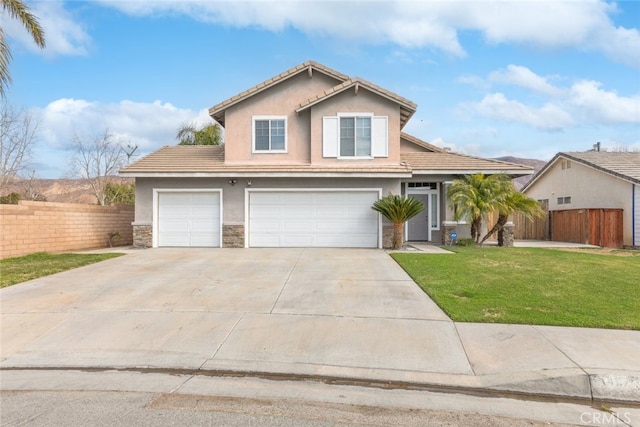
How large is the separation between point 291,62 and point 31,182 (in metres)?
20.2

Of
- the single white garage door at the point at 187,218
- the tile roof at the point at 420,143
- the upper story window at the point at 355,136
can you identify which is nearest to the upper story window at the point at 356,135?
the upper story window at the point at 355,136

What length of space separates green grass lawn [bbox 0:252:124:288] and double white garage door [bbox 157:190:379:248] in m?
3.06

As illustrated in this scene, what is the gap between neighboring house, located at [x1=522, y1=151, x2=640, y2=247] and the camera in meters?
18.9

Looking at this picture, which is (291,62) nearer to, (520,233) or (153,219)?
(153,219)

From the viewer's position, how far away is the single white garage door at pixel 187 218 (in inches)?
626

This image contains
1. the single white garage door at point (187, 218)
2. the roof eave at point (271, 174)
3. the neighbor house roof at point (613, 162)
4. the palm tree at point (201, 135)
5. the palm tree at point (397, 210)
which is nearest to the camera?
the palm tree at point (397, 210)

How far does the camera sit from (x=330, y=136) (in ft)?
52.5

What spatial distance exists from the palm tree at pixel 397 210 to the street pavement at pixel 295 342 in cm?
599

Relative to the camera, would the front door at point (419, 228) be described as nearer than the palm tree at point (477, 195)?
No

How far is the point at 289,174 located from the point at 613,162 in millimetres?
17826

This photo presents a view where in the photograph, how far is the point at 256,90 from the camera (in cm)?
1622

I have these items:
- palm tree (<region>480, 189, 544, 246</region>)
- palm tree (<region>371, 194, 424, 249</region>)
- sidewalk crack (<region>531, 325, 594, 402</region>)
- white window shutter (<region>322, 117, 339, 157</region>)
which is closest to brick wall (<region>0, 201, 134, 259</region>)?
white window shutter (<region>322, 117, 339, 157</region>)

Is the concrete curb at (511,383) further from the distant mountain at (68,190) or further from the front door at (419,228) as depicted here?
the distant mountain at (68,190)

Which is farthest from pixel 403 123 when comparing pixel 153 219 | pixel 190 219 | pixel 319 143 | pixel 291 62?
pixel 153 219
